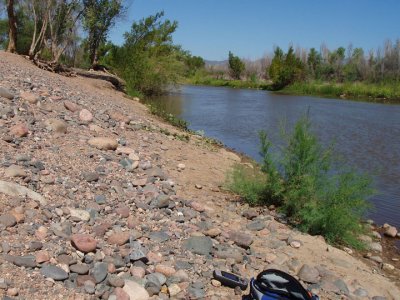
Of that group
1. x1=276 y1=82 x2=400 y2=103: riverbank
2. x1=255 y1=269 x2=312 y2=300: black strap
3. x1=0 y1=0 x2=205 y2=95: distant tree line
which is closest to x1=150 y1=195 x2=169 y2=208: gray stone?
x1=255 y1=269 x2=312 y2=300: black strap

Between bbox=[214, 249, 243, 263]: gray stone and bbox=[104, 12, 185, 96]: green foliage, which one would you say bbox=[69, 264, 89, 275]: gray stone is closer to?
bbox=[214, 249, 243, 263]: gray stone

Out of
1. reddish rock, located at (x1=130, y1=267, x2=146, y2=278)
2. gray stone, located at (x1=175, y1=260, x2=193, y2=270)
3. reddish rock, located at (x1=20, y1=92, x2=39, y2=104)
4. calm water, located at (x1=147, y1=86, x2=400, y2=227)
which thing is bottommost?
calm water, located at (x1=147, y1=86, x2=400, y2=227)

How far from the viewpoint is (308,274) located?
14.3ft

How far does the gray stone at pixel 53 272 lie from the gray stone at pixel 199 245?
4.25 ft

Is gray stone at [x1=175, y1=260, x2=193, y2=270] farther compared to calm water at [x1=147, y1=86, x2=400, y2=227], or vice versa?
calm water at [x1=147, y1=86, x2=400, y2=227]

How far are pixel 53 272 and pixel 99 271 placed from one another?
36 cm

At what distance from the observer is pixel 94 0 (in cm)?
1752

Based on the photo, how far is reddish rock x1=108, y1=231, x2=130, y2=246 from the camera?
13.3 ft

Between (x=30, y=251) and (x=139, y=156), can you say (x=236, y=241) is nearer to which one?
(x=30, y=251)

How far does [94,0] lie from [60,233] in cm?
1540

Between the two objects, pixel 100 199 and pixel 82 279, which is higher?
pixel 100 199

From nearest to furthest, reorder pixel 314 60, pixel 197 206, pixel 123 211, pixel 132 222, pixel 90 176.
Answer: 1. pixel 132 222
2. pixel 123 211
3. pixel 90 176
4. pixel 197 206
5. pixel 314 60

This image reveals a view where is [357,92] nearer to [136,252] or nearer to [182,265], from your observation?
[182,265]

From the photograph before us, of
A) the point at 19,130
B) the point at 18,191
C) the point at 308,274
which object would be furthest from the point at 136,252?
the point at 19,130
